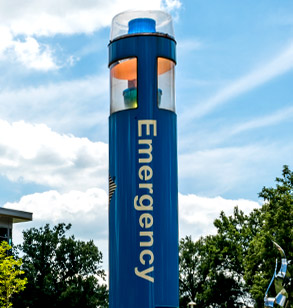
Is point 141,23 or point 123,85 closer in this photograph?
point 123,85

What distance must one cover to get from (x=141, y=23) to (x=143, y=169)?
133 inches

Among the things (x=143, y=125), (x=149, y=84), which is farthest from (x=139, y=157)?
(x=149, y=84)

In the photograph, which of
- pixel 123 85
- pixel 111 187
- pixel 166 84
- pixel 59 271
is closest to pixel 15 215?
A: pixel 59 271

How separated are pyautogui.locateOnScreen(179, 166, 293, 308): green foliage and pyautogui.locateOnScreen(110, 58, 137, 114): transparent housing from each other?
28.8 meters

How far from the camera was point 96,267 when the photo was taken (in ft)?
209

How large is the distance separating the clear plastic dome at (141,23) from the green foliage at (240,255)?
28.8 meters

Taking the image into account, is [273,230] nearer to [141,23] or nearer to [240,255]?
[240,255]

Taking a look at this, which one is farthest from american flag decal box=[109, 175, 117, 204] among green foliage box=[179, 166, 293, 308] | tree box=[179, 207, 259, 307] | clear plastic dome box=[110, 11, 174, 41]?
tree box=[179, 207, 259, 307]

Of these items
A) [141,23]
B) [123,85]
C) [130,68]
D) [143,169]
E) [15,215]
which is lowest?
[143,169]

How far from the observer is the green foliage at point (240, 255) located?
41.6 meters

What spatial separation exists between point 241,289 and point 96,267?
14.8 metres

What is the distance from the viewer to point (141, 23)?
46.1ft

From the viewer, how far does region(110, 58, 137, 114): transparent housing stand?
13.7 meters

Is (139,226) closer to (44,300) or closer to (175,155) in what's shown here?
(175,155)
